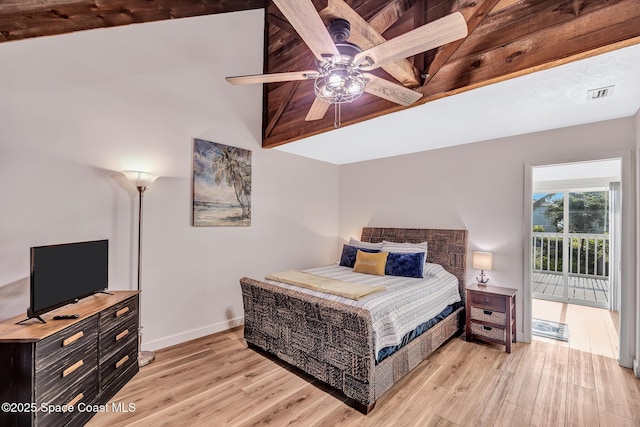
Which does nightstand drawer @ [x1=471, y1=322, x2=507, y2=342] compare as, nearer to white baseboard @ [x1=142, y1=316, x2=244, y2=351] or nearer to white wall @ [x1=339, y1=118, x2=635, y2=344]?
white wall @ [x1=339, y1=118, x2=635, y2=344]

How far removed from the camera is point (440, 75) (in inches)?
95.4

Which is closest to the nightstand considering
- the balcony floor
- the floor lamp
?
the balcony floor

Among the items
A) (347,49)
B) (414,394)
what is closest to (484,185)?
(414,394)

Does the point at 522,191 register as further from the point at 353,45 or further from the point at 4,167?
the point at 4,167

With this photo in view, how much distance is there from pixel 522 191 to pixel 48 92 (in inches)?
194

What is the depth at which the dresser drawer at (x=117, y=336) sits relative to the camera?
222cm

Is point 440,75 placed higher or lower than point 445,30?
higher

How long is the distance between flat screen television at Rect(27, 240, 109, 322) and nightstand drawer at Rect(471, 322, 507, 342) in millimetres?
3851

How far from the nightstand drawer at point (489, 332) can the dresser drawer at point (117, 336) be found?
357 centimetres

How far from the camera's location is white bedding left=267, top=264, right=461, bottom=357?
7.65 feet

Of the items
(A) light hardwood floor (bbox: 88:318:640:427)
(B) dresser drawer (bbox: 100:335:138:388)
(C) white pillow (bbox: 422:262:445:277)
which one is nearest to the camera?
(A) light hardwood floor (bbox: 88:318:640:427)

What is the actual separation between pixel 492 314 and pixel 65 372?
3.83 m

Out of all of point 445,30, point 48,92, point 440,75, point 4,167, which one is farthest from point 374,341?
point 48,92

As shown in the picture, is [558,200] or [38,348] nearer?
[38,348]
